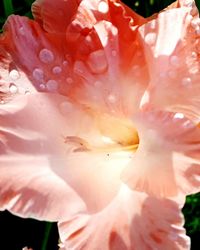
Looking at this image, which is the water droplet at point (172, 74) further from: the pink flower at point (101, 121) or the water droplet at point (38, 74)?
the water droplet at point (38, 74)

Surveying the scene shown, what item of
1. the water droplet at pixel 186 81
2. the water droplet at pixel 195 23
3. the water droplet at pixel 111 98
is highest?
the water droplet at pixel 195 23

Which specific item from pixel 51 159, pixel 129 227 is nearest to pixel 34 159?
pixel 51 159

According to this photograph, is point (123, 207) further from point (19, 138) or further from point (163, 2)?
point (163, 2)

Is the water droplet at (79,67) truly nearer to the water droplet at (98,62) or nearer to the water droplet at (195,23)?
the water droplet at (98,62)

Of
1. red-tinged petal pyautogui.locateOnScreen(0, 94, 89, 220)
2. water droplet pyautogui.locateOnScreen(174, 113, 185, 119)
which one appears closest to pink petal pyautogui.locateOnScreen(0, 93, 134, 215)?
red-tinged petal pyautogui.locateOnScreen(0, 94, 89, 220)

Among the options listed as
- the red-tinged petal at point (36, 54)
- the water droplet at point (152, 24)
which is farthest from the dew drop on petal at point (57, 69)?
the water droplet at point (152, 24)

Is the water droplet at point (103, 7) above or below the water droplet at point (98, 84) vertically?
above

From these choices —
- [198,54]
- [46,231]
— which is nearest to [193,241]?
[46,231]

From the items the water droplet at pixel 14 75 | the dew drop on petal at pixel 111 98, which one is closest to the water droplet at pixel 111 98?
the dew drop on petal at pixel 111 98

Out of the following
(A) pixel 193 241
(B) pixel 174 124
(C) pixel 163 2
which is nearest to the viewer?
Result: (B) pixel 174 124
